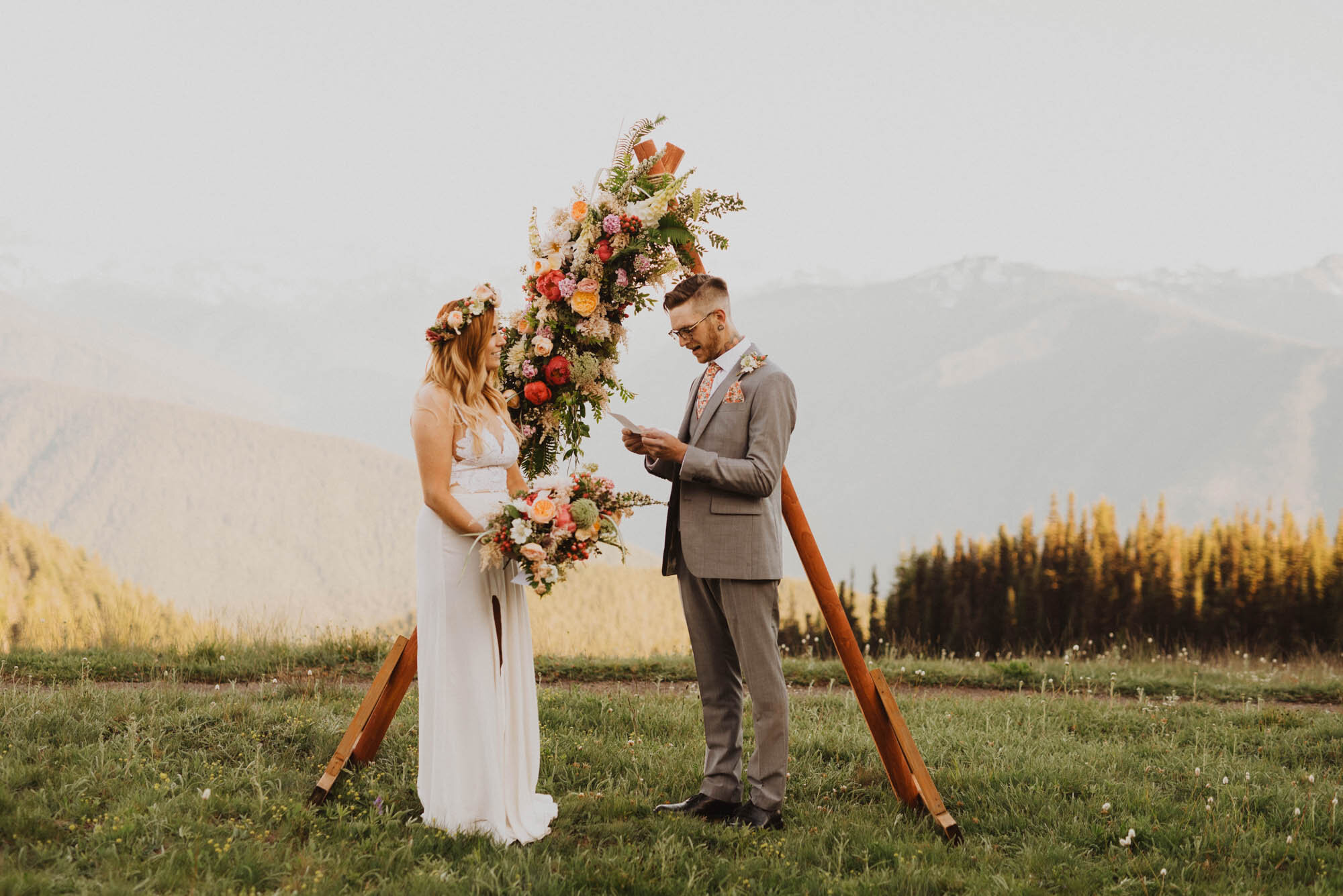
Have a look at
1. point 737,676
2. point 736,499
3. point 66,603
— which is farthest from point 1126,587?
point 66,603

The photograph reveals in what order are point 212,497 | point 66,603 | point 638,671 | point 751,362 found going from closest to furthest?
point 751,362 → point 638,671 → point 66,603 → point 212,497

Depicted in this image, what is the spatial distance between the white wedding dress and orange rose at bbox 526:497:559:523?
0.41 m

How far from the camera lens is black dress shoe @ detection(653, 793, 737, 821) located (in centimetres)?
482

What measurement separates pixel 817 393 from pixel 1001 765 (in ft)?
187

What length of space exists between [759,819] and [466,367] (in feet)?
8.79

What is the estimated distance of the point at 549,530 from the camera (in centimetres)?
419

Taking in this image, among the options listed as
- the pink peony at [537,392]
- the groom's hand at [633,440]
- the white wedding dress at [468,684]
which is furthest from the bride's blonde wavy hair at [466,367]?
the groom's hand at [633,440]

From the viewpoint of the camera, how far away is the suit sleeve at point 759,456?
4473 millimetres

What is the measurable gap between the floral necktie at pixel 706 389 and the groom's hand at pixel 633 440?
40 cm

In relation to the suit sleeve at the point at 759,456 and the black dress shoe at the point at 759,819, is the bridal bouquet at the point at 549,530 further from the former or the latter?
the black dress shoe at the point at 759,819

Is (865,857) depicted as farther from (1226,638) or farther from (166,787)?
(1226,638)

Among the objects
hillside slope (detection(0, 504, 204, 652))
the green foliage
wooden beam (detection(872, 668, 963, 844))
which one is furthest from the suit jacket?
the green foliage

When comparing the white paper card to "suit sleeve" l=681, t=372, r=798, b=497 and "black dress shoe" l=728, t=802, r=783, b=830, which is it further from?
"black dress shoe" l=728, t=802, r=783, b=830

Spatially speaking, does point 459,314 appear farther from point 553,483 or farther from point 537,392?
point 553,483
